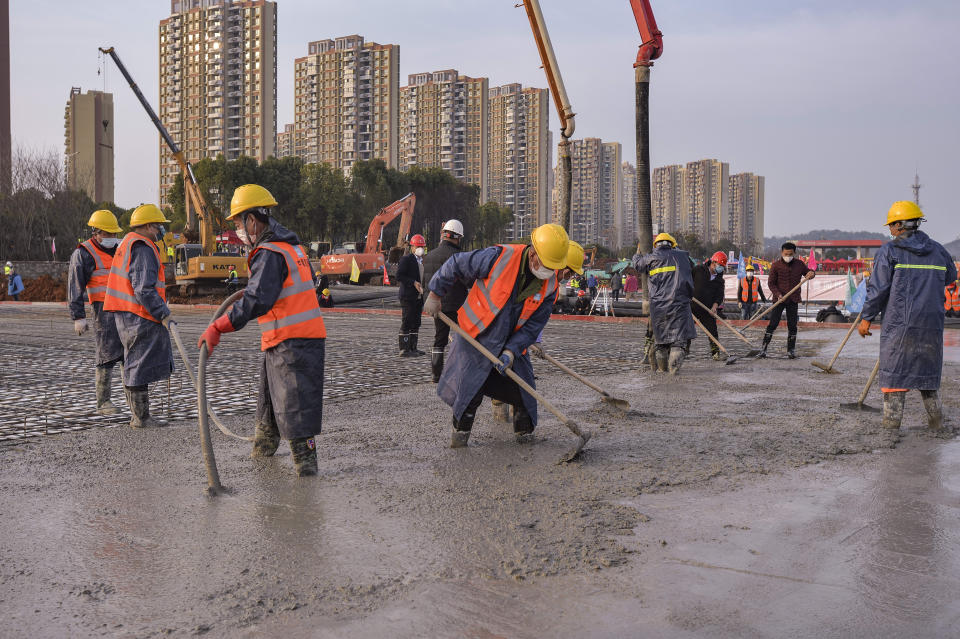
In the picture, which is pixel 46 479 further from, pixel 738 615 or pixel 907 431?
pixel 907 431

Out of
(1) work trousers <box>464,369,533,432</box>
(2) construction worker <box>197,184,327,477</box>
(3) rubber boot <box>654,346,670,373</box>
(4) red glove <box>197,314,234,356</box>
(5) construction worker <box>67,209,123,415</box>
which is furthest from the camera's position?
(3) rubber boot <box>654,346,670,373</box>

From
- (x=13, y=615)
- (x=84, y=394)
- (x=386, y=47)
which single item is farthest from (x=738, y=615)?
(x=386, y=47)

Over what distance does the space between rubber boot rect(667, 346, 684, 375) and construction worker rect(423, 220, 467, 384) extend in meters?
2.76

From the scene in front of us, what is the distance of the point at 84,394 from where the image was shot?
9.03m

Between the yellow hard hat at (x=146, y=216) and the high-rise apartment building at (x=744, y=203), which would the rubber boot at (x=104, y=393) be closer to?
the yellow hard hat at (x=146, y=216)

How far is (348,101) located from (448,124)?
14811mm

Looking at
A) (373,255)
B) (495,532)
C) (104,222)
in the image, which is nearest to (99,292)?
(104,222)

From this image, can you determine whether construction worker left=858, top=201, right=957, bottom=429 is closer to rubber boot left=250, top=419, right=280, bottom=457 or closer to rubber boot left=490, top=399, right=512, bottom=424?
rubber boot left=490, top=399, right=512, bottom=424

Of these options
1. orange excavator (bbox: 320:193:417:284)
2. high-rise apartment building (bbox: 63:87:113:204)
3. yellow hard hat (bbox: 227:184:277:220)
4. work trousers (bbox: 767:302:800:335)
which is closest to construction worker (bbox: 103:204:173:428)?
yellow hard hat (bbox: 227:184:277:220)

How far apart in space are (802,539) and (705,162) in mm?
181298

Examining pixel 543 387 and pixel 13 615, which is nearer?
pixel 13 615

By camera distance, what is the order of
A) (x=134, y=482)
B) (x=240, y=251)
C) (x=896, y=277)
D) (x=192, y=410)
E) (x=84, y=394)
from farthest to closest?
(x=240, y=251), (x=84, y=394), (x=192, y=410), (x=896, y=277), (x=134, y=482)

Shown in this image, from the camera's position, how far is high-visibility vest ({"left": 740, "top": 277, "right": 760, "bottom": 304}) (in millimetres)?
19214

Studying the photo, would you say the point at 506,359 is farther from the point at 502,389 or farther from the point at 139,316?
the point at 139,316
